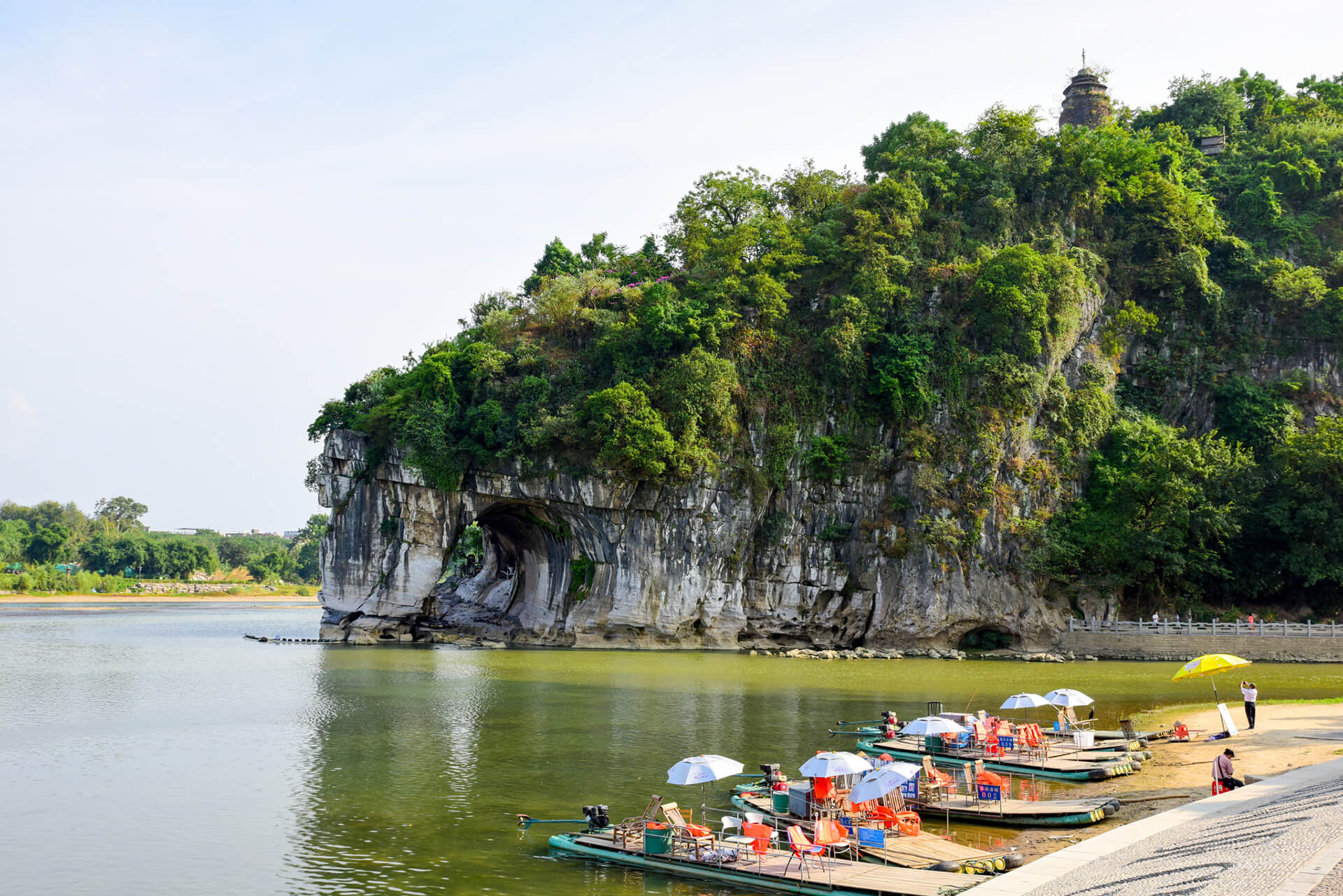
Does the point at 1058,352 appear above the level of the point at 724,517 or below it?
above

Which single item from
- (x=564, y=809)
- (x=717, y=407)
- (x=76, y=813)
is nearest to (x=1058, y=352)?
(x=717, y=407)

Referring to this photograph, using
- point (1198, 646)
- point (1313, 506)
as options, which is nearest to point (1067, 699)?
point (1198, 646)

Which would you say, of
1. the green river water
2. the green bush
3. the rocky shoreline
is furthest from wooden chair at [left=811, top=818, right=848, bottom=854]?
the green bush

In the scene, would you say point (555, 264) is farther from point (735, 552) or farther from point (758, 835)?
point (758, 835)

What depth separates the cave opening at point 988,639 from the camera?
1889 inches

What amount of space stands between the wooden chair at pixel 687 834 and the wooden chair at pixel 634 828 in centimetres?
20

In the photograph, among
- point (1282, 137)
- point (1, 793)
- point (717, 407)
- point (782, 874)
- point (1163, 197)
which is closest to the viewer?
point (782, 874)

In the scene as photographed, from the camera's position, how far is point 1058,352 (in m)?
50.8

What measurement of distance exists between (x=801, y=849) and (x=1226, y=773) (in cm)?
773

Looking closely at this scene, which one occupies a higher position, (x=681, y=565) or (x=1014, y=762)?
(x=681, y=565)

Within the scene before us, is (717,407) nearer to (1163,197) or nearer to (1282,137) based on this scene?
(1163,197)

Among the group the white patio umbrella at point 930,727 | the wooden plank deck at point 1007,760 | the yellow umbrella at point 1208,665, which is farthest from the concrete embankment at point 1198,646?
the white patio umbrella at point 930,727

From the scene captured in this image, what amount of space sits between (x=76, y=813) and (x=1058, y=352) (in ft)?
152

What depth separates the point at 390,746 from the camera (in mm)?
23000
